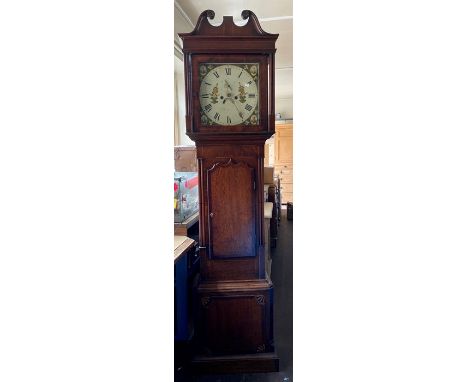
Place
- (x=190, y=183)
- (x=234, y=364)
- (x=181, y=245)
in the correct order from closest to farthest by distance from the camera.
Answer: (x=234, y=364) → (x=181, y=245) → (x=190, y=183)

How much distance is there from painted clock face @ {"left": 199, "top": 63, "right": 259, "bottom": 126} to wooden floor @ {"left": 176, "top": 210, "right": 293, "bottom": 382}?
46.0 inches

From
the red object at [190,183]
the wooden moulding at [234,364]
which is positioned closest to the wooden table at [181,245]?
the red object at [190,183]

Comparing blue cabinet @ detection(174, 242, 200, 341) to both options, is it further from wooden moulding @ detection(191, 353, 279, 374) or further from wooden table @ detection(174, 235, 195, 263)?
wooden moulding @ detection(191, 353, 279, 374)

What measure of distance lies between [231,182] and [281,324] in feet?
3.82

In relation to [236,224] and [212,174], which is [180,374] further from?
[212,174]

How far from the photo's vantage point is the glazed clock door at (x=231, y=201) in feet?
5.10

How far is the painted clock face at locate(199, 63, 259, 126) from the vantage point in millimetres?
1464

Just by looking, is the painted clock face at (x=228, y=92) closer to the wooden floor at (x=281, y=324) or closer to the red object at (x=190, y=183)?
the red object at (x=190, y=183)

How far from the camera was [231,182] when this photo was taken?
61.4 inches

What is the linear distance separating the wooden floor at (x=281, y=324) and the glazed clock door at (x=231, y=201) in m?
0.65

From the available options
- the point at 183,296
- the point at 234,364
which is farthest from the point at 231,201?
the point at 234,364

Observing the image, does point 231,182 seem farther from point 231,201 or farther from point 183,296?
point 183,296
